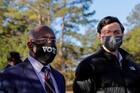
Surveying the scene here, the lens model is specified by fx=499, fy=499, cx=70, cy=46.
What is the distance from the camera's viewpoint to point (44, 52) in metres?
4.79

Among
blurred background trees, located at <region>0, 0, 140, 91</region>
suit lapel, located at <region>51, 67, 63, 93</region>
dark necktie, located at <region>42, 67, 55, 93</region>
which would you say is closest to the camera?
dark necktie, located at <region>42, 67, 55, 93</region>

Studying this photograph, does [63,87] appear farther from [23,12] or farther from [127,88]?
[23,12]

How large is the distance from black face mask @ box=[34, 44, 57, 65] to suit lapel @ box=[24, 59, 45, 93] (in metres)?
0.13

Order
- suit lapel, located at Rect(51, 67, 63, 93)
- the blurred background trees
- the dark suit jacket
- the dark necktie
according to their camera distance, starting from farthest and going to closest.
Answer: the blurred background trees → suit lapel, located at Rect(51, 67, 63, 93) → the dark necktie → the dark suit jacket

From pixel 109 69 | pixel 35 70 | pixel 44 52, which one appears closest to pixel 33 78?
pixel 35 70

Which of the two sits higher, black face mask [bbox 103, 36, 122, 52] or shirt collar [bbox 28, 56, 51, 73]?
black face mask [bbox 103, 36, 122, 52]

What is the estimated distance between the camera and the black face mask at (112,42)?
5219 mm

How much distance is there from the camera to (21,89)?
4.63 meters

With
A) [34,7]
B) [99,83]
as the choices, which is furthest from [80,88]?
[34,7]

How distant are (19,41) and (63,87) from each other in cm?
3963

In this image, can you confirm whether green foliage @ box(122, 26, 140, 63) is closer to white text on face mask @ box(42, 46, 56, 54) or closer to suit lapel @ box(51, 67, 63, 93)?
suit lapel @ box(51, 67, 63, 93)

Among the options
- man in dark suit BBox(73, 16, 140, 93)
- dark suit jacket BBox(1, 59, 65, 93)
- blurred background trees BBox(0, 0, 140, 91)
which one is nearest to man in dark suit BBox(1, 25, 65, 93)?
dark suit jacket BBox(1, 59, 65, 93)

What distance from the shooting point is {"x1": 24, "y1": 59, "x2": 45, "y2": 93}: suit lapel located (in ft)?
15.3

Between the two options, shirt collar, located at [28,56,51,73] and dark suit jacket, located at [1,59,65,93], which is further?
shirt collar, located at [28,56,51,73]
